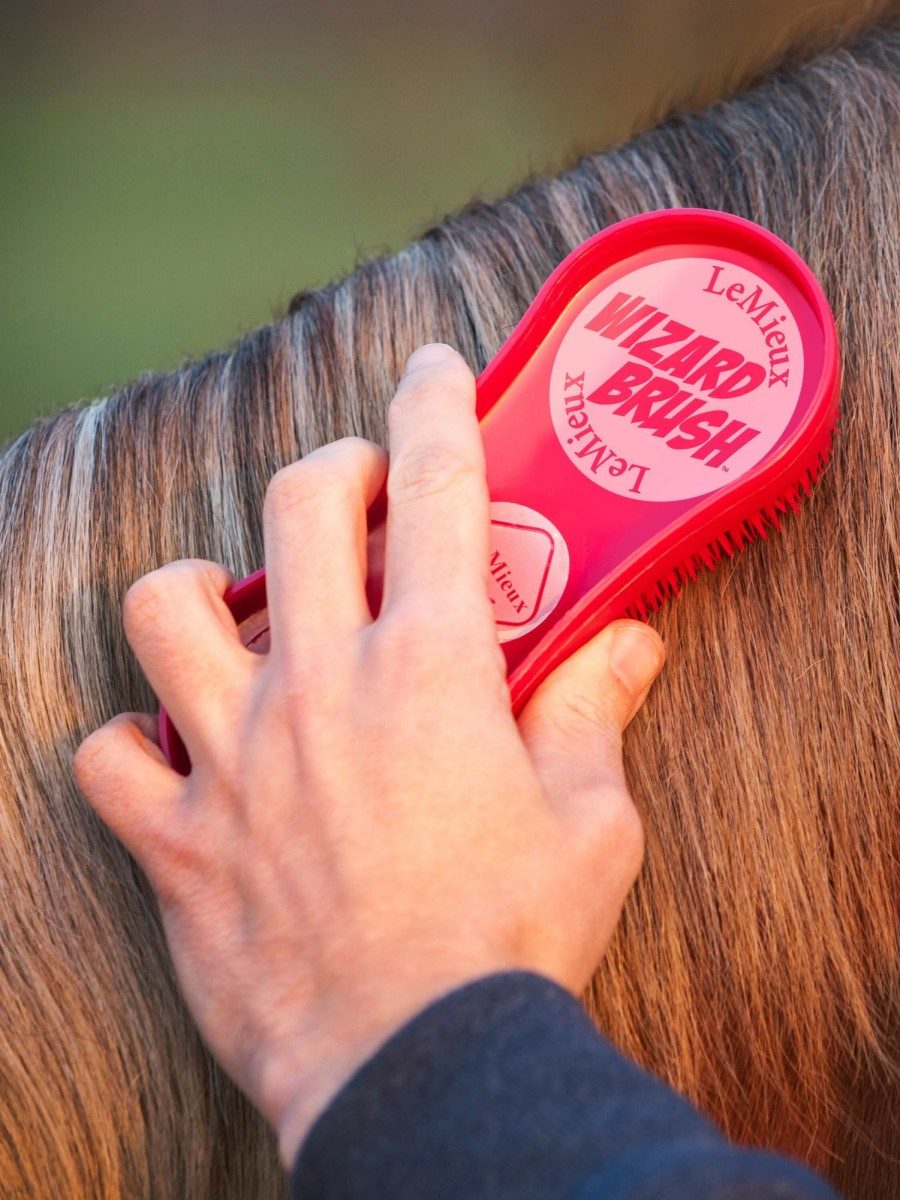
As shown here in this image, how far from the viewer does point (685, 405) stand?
0.67 m

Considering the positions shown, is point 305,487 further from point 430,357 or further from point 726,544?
point 726,544

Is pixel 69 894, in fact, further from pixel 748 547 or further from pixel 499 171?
pixel 499 171

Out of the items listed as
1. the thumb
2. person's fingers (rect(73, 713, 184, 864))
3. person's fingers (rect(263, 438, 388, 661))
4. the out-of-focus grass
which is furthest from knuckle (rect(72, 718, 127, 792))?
the out-of-focus grass

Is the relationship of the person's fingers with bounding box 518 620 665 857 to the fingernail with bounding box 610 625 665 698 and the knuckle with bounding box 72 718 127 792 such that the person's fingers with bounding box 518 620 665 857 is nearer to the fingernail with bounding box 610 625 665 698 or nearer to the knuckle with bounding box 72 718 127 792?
the fingernail with bounding box 610 625 665 698

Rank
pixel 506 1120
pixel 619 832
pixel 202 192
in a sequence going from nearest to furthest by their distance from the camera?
pixel 506 1120 → pixel 619 832 → pixel 202 192

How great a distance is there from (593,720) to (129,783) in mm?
268

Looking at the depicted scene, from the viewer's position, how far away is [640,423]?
0.68m

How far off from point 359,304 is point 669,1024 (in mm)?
561

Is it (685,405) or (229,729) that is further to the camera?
(685,405)

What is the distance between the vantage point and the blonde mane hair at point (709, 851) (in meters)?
0.66

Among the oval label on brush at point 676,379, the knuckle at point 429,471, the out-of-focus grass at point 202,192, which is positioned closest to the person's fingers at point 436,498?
the knuckle at point 429,471

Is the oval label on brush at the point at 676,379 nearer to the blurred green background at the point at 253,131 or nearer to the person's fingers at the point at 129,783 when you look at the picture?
the person's fingers at the point at 129,783

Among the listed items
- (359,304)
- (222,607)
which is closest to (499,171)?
(359,304)

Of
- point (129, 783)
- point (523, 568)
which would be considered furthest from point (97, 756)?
point (523, 568)
